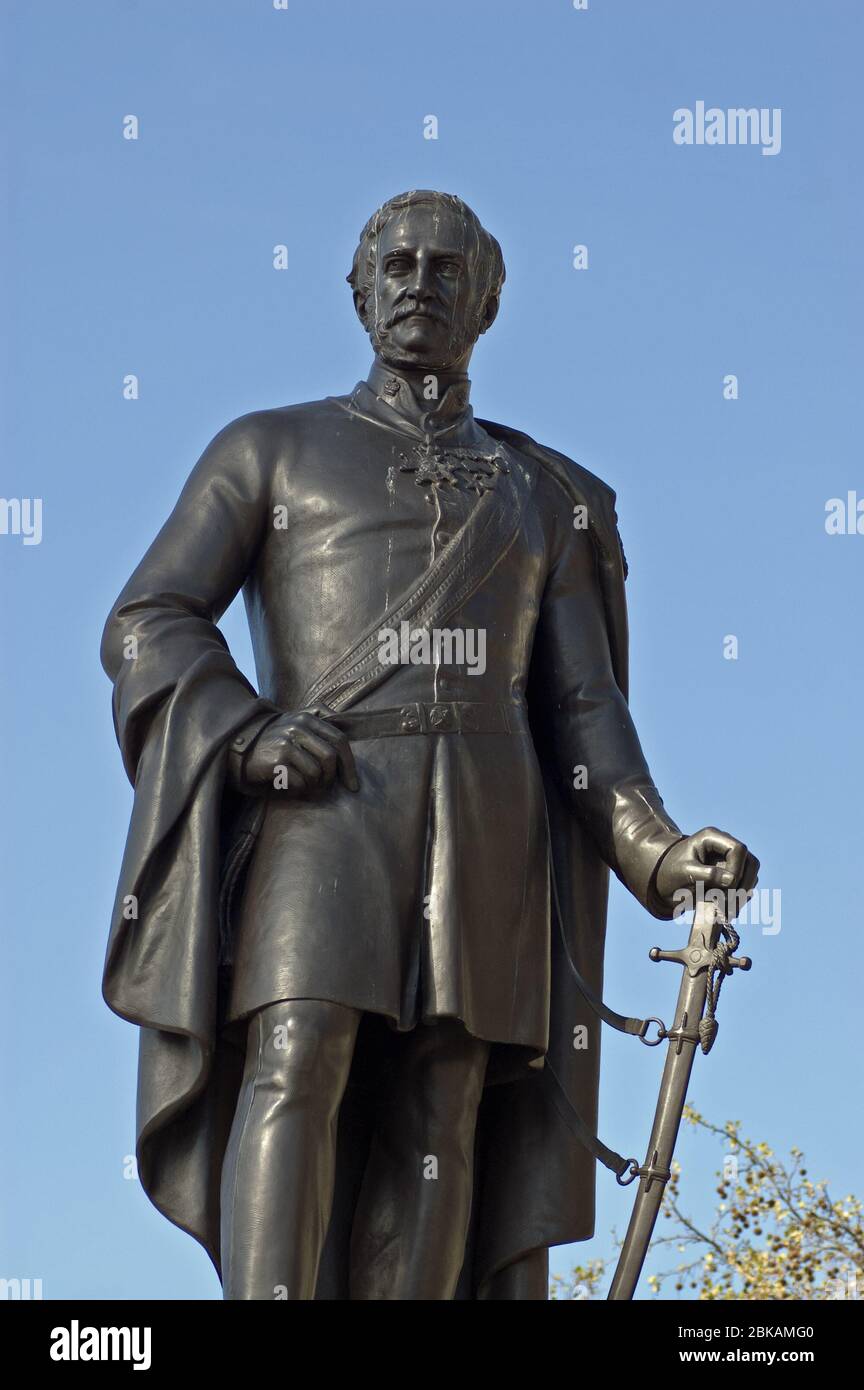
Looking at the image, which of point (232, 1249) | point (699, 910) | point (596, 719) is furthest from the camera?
point (596, 719)

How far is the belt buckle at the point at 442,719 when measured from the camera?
9898mm

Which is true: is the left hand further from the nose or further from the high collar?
the nose

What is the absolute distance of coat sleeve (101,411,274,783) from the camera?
9.78 meters

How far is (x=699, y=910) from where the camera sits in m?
9.75

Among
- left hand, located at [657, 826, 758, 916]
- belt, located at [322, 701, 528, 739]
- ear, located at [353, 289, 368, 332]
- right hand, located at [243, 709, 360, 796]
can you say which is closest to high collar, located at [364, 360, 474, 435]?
ear, located at [353, 289, 368, 332]

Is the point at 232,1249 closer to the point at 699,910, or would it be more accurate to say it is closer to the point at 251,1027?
the point at 251,1027

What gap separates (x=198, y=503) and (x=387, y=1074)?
199 cm

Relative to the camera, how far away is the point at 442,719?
391 inches

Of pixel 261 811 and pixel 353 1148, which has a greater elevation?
pixel 261 811

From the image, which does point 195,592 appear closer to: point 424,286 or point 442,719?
point 442,719

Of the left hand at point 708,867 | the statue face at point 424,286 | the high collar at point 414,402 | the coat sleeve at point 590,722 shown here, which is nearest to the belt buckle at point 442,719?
the coat sleeve at point 590,722

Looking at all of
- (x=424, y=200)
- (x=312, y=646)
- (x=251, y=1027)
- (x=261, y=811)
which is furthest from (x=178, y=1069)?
(x=424, y=200)

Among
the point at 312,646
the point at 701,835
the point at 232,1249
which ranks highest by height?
the point at 312,646

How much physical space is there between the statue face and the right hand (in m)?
1.50
